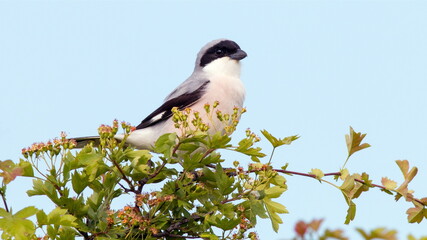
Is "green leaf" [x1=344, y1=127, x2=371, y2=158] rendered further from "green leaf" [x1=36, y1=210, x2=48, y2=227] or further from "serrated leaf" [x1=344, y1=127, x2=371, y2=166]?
"green leaf" [x1=36, y1=210, x2=48, y2=227]

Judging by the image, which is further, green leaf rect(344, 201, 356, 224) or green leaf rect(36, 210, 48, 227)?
green leaf rect(344, 201, 356, 224)

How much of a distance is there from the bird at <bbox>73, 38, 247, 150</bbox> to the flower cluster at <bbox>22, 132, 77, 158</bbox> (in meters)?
2.01

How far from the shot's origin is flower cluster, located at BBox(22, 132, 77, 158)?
250 cm

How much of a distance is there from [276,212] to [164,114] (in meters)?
2.45

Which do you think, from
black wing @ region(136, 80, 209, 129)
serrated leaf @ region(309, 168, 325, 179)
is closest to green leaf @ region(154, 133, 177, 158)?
serrated leaf @ region(309, 168, 325, 179)

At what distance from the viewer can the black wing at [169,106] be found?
16.2 feet

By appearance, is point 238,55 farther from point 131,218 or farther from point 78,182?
point 131,218

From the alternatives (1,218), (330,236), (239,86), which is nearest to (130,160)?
(1,218)

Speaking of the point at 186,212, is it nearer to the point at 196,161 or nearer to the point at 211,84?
the point at 196,161

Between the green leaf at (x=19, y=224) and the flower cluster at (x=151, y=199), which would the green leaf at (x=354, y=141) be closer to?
the flower cluster at (x=151, y=199)

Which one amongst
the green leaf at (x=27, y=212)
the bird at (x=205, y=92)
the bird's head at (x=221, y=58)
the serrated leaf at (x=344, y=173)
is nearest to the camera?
the green leaf at (x=27, y=212)

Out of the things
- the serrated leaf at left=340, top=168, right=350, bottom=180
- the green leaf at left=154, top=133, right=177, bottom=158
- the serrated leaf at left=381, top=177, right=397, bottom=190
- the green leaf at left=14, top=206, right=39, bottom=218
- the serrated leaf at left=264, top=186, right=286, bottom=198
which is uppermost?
the green leaf at left=154, top=133, right=177, bottom=158

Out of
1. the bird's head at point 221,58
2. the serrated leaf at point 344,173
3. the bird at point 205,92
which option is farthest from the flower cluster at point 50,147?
the bird's head at point 221,58

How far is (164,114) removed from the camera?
492 cm
